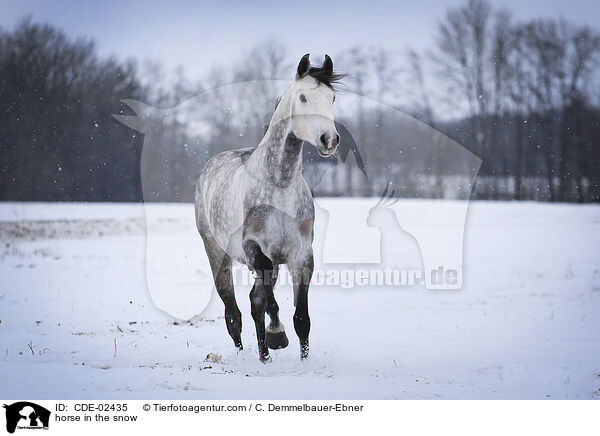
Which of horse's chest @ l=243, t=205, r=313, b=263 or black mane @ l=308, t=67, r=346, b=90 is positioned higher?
black mane @ l=308, t=67, r=346, b=90

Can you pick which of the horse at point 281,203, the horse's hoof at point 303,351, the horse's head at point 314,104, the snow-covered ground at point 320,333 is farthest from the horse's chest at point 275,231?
the snow-covered ground at point 320,333

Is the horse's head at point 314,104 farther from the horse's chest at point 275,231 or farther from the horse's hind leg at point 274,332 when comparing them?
the horse's hind leg at point 274,332

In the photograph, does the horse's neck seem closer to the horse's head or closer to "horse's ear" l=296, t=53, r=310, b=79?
the horse's head

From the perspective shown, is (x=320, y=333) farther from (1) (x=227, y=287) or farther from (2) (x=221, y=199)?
(2) (x=221, y=199)

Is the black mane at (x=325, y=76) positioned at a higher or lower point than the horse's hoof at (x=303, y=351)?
higher

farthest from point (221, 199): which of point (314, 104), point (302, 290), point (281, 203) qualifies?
point (314, 104)

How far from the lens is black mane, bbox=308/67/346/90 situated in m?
3.39

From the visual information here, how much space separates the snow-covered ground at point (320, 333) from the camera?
3631 millimetres

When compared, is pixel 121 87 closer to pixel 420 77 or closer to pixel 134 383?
pixel 420 77
